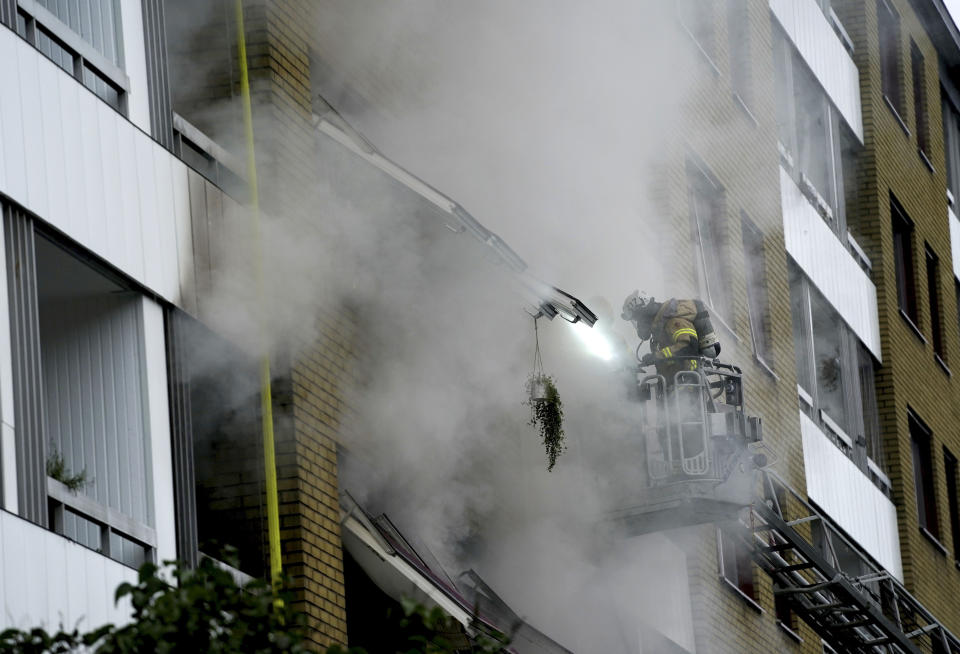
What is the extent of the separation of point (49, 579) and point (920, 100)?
729 inches

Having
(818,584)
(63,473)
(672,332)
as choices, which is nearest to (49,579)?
(63,473)

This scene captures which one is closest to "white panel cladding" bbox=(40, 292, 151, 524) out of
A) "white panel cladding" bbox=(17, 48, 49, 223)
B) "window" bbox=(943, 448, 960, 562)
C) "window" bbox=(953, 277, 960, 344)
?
"white panel cladding" bbox=(17, 48, 49, 223)

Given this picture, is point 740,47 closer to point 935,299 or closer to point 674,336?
point 674,336

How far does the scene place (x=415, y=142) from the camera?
11703 mm

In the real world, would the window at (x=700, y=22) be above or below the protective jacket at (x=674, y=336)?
above

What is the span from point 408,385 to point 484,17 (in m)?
3.05

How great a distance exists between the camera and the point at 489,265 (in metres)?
11.0

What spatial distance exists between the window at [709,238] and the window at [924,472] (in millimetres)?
5967

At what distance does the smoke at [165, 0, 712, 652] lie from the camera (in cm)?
1024

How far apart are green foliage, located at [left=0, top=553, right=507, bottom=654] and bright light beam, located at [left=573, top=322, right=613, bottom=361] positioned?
6.90 meters

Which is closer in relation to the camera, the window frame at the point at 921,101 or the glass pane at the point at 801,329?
the glass pane at the point at 801,329

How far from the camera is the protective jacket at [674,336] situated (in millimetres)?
11555

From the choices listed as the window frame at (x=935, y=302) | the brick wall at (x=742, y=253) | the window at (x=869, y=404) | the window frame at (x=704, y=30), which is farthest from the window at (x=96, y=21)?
the window frame at (x=935, y=302)

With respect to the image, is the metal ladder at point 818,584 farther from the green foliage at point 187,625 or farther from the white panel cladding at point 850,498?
the green foliage at point 187,625
